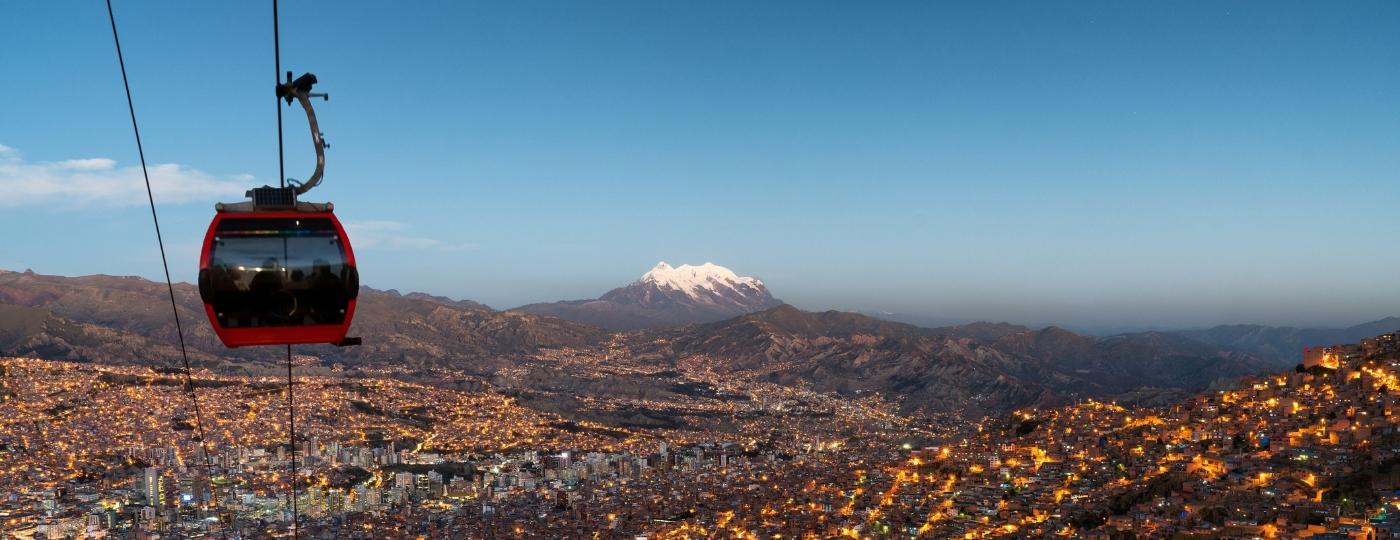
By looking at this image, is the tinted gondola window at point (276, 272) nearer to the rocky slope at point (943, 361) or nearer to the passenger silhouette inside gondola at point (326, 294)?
the passenger silhouette inside gondola at point (326, 294)

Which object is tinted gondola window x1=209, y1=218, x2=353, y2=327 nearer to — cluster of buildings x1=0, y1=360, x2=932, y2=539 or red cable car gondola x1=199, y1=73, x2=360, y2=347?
red cable car gondola x1=199, y1=73, x2=360, y2=347

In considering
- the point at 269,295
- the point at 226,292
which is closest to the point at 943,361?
the point at 269,295

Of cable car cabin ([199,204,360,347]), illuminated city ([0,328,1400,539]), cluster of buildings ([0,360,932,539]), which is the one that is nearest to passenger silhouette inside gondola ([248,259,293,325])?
cable car cabin ([199,204,360,347])

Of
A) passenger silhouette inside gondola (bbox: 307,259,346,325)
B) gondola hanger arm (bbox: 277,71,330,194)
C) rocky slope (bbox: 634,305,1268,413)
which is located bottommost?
rocky slope (bbox: 634,305,1268,413)

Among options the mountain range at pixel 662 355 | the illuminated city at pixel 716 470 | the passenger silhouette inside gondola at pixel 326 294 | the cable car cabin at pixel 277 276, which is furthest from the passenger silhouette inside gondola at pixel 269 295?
the mountain range at pixel 662 355

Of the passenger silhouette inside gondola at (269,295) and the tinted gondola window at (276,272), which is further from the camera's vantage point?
the passenger silhouette inside gondola at (269,295)

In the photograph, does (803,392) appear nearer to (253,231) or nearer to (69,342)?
(69,342)

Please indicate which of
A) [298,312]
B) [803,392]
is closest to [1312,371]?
[298,312]
